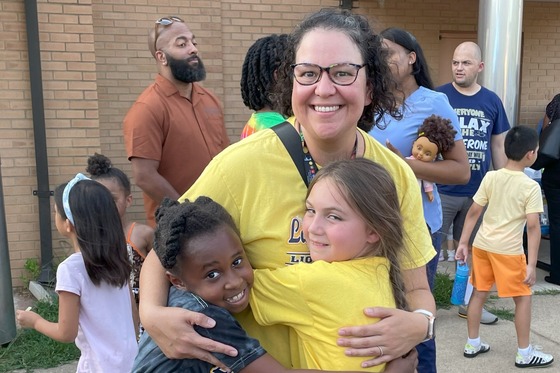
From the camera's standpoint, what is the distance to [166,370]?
4.98ft

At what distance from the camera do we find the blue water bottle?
4.74 meters

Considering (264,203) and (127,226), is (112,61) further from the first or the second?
(264,203)

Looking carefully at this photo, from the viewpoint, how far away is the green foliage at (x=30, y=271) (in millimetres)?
5734

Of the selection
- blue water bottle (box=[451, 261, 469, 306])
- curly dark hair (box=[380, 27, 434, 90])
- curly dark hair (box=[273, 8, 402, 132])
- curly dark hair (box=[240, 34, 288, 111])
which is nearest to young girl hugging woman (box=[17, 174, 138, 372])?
curly dark hair (box=[240, 34, 288, 111])

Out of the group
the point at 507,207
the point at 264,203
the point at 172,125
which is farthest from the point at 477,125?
the point at 264,203

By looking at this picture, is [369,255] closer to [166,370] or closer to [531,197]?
[166,370]

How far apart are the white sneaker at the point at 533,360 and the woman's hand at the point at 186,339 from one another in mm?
3411

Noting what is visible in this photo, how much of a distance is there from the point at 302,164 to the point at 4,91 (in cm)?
489

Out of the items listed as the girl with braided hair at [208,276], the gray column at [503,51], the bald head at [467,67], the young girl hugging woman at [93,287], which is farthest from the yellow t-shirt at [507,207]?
the girl with braided hair at [208,276]

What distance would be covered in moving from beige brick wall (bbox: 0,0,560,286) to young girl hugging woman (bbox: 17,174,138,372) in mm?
3202

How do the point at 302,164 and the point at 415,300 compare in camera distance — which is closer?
the point at 302,164

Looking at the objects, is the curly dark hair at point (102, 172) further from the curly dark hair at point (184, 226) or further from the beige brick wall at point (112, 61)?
the beige brick wall at point (112, 61)

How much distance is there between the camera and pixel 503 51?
5328 mm

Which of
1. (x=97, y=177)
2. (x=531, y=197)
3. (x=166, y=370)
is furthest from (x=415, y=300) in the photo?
(x=531, y=197)
